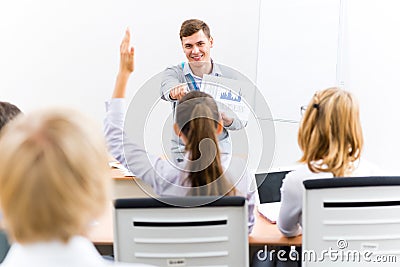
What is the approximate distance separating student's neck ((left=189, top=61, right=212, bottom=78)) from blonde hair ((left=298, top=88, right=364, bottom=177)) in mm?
1377

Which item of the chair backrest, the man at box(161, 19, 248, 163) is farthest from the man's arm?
the chair backrest

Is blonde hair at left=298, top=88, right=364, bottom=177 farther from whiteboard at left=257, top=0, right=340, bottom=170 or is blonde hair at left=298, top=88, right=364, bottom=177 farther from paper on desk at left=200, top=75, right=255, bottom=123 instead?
whiteboard at left=257, top=0, right=340, bottom=170

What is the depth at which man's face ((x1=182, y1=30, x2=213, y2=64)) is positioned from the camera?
3466 millimetres

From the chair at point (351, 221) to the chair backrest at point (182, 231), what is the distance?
255mm

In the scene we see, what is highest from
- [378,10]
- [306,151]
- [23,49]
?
[378,10]

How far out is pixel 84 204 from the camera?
104cm

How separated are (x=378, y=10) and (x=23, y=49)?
9.26ft

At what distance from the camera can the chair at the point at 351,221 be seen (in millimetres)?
1949

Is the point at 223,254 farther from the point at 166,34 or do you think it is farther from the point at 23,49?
the point at 23,49

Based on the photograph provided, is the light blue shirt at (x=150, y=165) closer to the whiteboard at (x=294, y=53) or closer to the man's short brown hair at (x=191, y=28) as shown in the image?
the man's short brown hair at (x=191, y=28)

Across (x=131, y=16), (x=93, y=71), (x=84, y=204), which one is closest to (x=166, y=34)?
(x=131, y=16)

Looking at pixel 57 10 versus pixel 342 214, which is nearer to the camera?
pixel 342 214

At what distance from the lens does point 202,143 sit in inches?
77.8

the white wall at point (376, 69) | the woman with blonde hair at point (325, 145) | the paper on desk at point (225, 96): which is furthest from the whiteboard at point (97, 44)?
the woman with blonde hair at point (325, 145)
